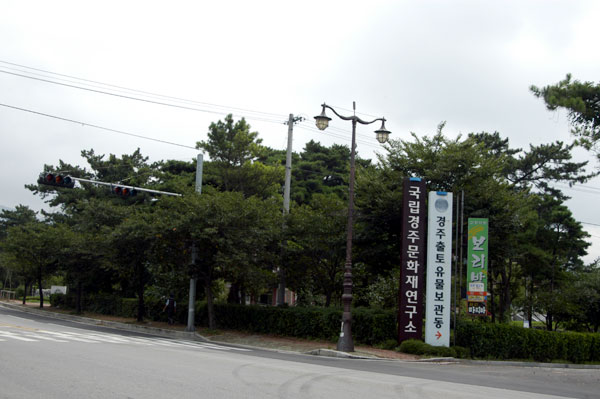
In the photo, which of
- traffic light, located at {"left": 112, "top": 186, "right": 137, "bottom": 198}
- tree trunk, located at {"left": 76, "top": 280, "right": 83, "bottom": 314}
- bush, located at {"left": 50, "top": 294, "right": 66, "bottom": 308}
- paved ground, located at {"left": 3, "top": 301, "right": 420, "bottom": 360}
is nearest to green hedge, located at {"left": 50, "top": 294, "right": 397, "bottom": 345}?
paved ground, located at {"left": 3, "top": 301, "right": 420, "bottom": 360}

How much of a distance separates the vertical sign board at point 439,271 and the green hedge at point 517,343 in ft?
4.11

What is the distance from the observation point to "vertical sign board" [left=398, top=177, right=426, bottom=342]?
20.7 m

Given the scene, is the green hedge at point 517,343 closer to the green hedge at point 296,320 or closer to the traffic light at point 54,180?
the green hedge at point 296,320

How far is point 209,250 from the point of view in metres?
25.2

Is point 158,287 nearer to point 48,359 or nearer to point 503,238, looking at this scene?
point 503,238

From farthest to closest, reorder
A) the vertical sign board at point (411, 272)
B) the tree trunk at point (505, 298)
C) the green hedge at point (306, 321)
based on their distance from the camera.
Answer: the tree trunk at point (505, 298)
the green hedge at point (306, 321)
the vertical sign board at point (411, 272)

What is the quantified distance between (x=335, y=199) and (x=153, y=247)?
893 cm

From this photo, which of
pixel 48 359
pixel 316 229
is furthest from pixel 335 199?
pixel 48 359

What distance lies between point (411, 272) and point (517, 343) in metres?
5.43

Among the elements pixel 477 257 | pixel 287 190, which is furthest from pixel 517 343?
pixel 287 190

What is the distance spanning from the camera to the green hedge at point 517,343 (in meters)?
20.9

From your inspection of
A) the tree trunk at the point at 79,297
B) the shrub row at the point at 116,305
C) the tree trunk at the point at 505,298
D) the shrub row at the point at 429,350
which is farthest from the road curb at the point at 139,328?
the tree trunk at the point at 505,298

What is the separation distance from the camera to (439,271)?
20.4 meters

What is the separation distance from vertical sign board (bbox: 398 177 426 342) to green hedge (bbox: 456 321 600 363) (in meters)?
1.74
